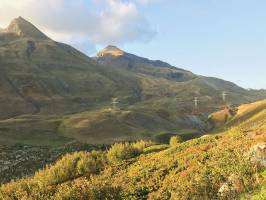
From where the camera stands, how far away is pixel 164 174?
Result: 122 feet

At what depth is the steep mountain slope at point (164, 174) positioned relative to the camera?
24781mm

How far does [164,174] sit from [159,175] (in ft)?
1.93

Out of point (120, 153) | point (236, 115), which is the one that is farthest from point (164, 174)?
point (236, 115)

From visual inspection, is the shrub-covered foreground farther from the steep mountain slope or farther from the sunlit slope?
the sunlit slope

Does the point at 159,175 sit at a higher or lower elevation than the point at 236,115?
lower

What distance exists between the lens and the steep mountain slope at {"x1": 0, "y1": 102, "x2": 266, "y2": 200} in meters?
24.8

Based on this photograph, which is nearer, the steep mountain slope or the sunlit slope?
the steep mountain slope

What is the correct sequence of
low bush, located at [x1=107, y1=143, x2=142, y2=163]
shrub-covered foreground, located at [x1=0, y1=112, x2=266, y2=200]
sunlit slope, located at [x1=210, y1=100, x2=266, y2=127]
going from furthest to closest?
1. sunlit slope, located at [x1=210, y1=100, x2=266, y2=127]
2. low bush, located at [x1=107, y1=143, x2=142, y2=163]
3. shrub-covered foreground, located at [x1=0, y1=112, x2=266, y2=200]

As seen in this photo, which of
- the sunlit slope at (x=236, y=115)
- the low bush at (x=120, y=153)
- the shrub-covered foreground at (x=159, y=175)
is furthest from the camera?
the sunlit slope at (x=236, y=115)

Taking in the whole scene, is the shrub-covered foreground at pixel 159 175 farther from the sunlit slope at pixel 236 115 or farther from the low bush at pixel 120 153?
the sunlit slope at pixel 236 115

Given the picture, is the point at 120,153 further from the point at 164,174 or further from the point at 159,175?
the point at 159,175

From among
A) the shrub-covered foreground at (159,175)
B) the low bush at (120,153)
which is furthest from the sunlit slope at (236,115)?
the low bush at (120,153)

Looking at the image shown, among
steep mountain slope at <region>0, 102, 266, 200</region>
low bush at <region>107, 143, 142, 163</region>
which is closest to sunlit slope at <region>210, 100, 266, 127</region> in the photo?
steep mountain slope at <region>0, 102, 266, 200</region>

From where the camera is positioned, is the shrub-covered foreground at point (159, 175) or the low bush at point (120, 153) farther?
the low bush at point (120, 153)
